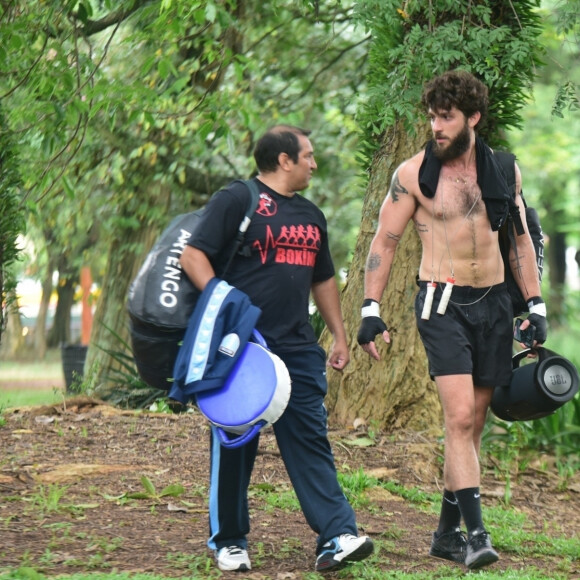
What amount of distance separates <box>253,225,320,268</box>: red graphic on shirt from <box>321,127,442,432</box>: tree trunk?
355 centimetres

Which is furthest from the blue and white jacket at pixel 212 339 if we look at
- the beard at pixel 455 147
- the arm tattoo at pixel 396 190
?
the beard at pixel 455 147

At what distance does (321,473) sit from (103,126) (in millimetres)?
8109

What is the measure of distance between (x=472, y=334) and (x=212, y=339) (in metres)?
1.49

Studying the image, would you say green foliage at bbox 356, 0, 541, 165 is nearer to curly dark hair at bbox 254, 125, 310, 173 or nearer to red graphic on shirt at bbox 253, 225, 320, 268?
curly dark hair at bbox 254, 125, 310, 173

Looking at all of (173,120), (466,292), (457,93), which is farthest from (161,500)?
(173,120)

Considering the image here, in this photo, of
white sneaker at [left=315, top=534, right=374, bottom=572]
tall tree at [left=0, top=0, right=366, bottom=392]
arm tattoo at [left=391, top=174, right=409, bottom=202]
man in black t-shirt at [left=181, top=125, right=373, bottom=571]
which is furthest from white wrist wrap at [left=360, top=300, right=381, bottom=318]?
tall tree at [left=0, top=0, right=366, bottom=392]

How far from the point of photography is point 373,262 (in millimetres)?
5574

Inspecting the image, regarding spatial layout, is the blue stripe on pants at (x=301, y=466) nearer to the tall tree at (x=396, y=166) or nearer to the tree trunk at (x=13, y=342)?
the tall tree at (x=396, y=166)

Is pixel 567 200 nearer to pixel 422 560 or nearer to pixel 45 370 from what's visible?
pixel 45 370

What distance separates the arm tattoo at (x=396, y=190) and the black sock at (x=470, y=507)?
1.53 m

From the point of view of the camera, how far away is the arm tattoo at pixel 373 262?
18.2 ft

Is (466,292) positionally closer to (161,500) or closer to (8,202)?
(161,500)

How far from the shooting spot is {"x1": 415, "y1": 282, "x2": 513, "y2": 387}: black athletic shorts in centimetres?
535

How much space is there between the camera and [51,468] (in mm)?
7254
